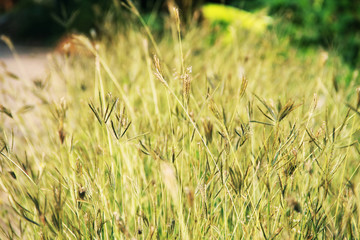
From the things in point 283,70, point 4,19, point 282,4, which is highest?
point 282,4

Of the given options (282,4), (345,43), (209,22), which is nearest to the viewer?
(345,43)

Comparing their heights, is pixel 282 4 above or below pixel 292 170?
above

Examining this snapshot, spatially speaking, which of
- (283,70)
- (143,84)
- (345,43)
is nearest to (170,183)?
(143,84)

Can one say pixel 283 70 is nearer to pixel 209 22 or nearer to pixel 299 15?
pixel 299 15

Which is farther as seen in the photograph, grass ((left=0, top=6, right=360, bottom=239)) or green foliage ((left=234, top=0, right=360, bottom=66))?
green foliage ((left=234, top=0, right=360, bottom=66))

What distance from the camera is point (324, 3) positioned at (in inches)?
157

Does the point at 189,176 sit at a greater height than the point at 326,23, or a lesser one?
lesser

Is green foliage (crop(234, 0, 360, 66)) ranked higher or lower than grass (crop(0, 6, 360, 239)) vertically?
higher

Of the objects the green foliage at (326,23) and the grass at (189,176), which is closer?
the grass at (189,176)

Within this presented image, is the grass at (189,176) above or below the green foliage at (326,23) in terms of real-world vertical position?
below

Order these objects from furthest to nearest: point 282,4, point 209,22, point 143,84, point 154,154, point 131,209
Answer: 1. point 209,22
2. point 282,4
3. point 143,84
4. point 131,209
5. point 154,154

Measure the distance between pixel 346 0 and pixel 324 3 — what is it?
0.27 m

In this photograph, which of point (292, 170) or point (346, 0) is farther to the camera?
point (346, 0)

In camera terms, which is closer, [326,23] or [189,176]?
[189,176]
